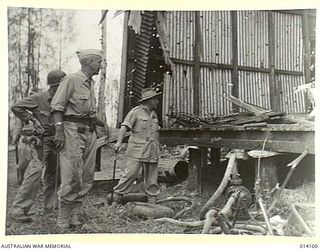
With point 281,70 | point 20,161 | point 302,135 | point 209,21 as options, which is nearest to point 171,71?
point 209,21

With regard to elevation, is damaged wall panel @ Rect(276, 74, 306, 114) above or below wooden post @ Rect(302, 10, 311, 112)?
below

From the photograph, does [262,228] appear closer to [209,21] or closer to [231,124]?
[231,124]

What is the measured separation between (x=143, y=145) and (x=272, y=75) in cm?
56

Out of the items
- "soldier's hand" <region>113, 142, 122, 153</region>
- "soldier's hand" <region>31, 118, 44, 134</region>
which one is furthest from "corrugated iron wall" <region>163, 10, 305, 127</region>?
"soldier's hand" <region>31, 118, 44, 134</region>

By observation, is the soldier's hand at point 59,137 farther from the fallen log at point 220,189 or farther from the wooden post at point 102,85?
the fallen log at point 220,189

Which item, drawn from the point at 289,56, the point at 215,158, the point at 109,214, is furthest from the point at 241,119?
the point at 109,214

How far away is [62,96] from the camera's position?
5.38 ft

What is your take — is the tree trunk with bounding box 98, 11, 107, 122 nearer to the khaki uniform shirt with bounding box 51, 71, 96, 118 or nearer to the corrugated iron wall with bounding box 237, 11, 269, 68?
the khaki uniform shirt with bounding box 51, 71, 96, 118

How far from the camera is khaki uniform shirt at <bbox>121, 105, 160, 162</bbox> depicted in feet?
5.62

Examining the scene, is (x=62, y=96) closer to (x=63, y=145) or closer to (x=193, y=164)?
(x=63, y=145)

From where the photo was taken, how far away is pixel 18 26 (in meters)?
1.65

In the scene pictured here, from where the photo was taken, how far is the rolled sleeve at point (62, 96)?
64.3 inches
